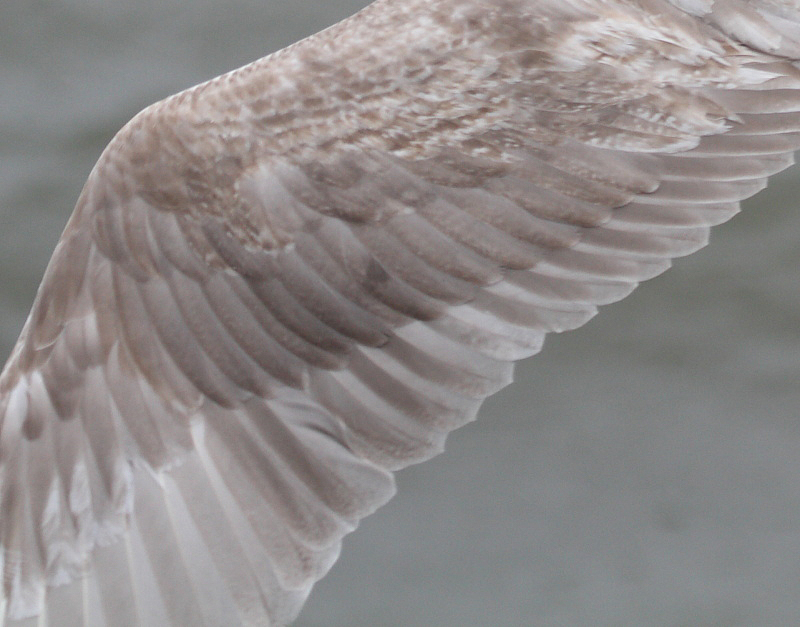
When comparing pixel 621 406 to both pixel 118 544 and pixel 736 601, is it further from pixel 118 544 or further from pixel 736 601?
pixel 118 544

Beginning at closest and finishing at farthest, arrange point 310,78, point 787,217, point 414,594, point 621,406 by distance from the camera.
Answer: point 310,78 → point 414,594 → point 621,406 → point 787,217

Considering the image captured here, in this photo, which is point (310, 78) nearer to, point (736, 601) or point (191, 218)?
point (191, 218)

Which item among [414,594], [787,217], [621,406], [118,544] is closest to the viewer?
[118,544]

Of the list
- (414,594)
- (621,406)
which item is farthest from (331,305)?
(621,406)

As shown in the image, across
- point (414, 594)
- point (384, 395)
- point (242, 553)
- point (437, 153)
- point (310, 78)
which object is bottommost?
point (414, 594)

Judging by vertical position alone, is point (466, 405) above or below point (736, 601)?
above

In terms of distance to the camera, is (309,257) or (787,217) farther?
(787,217)
